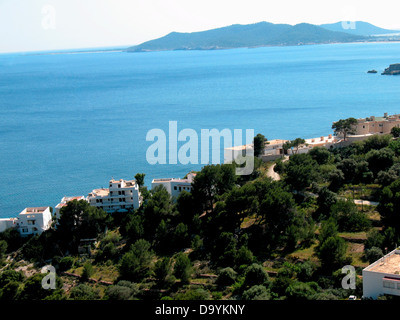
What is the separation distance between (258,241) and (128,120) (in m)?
32.9

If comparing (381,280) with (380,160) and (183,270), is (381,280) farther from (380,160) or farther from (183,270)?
(380,160)

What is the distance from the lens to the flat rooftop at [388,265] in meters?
13.2

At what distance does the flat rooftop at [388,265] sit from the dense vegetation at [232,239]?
1.29 m

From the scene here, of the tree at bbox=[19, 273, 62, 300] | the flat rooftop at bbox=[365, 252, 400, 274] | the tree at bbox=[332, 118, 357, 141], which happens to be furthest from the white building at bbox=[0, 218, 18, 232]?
the tree at bbox=[332, 118, 357, 141]

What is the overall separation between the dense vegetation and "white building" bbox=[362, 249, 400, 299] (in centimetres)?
124

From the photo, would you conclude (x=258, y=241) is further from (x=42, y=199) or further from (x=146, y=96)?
(x=146, y=96)

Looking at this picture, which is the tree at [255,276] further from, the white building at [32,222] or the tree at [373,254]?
the white building at [32,222]

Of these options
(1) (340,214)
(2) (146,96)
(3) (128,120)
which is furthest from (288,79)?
(1) (340,214)

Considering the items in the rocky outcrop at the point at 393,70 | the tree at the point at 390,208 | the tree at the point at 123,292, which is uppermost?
the rocky outcrop at the point at 393,70

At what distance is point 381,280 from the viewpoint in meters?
12.8

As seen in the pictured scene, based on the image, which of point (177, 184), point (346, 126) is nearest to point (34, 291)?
point (177, 184)

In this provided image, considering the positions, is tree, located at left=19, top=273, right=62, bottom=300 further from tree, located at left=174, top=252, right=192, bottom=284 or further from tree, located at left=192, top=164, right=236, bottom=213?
tree, located at left=192, top=164, right=236, bottom=213

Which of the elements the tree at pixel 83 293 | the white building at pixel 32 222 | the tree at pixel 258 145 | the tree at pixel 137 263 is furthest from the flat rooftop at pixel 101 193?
the tree at pixel 258 145

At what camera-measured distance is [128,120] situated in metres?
49.8
